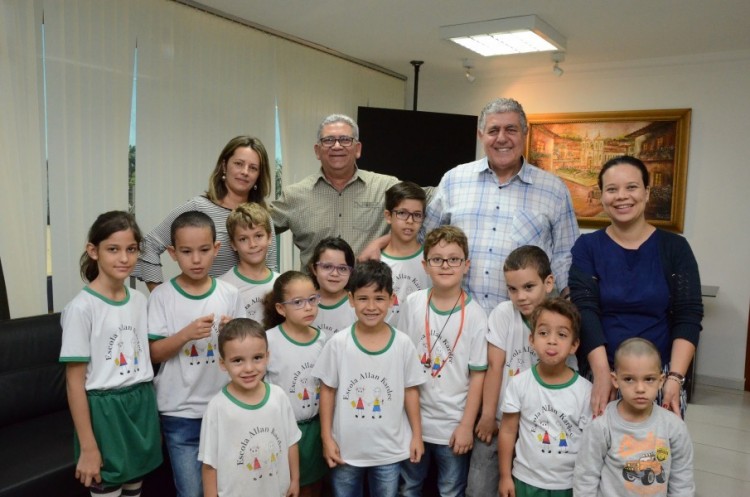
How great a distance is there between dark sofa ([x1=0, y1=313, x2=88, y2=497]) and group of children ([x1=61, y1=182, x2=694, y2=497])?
1.74ft

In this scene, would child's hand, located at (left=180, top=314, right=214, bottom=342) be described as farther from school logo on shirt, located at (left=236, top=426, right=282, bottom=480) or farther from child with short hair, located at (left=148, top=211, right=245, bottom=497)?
school logo on shirt, located at (left=236, top=426, right=282, bottom=480)

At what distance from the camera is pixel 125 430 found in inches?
78.8

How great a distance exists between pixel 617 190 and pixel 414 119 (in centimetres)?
408

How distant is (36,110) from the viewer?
3.46 meters

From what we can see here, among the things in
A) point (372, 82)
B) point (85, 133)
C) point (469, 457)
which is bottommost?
point (469, 457)

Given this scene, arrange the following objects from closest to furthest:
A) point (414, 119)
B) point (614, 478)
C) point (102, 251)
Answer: point (614, 478) < point (102, 251) < point (414, 119)

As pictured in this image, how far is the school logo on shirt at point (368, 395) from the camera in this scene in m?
2.09

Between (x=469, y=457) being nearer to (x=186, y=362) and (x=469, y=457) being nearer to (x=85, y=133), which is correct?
(x=186, y=362)

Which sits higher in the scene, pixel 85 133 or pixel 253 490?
pixel 85 133

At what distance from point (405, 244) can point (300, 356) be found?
70 cm

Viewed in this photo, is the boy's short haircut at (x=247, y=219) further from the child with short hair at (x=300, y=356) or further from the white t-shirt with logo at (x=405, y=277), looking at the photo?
the white t-shirt with logo at (x=405, y=277)

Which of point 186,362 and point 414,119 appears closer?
point 186,362

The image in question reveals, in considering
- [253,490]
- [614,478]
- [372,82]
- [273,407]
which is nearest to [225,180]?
[273,407]

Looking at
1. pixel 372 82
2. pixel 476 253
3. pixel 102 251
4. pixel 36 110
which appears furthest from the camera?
pixel 372 82
